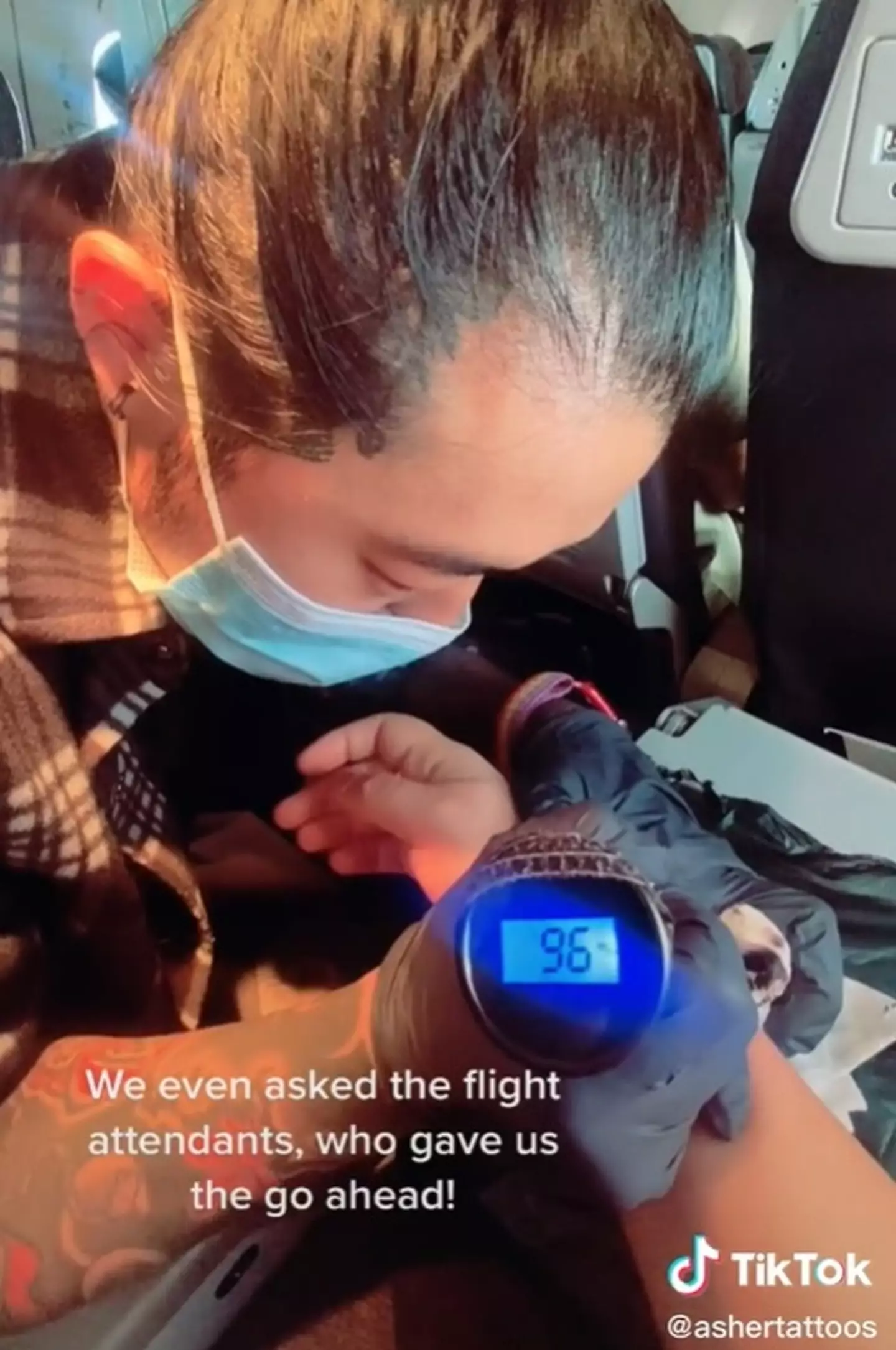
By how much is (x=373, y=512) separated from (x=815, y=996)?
11.3 inches

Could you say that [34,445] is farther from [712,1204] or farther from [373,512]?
[712,1204]


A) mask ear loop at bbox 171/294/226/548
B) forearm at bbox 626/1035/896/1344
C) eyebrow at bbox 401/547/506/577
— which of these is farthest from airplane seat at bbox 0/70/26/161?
forearm at bbox 626/1035/896/1344

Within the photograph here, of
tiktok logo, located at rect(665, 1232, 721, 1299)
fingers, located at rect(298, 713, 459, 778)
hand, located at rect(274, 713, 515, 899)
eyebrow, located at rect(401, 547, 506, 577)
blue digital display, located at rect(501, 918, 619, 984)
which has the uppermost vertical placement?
eyebrow, located at rect(401, 547, 506, 577)

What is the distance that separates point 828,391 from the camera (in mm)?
671

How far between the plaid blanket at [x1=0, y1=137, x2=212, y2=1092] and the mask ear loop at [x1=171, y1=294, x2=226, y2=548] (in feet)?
0.14

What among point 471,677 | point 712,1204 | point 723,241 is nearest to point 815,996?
point 712,1204

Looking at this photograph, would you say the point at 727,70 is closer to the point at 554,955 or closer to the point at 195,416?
the point at 195,416

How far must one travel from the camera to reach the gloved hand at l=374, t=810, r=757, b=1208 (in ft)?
1.90

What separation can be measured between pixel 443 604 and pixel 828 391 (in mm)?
213

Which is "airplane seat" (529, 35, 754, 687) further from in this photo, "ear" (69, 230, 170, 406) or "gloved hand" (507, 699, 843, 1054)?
"ear" (69, 230, 170, 406)

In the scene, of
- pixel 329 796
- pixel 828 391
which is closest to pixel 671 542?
pixel 828 391

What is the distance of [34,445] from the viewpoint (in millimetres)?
577

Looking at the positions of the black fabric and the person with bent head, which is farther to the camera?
the black fabric

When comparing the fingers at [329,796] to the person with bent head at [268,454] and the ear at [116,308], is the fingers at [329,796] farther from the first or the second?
the ear at [116,308]
